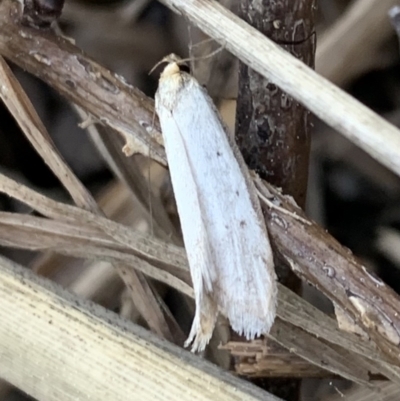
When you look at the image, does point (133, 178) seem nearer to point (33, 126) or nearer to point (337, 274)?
point (33, 126)

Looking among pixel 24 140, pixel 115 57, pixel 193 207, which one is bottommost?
pixel 193 207

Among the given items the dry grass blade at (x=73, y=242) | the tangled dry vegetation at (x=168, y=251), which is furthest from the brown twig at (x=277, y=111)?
the dry grass blade at (x=73, y=242)

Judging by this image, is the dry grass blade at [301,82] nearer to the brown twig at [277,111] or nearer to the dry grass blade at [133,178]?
the brown twig at [277,111]

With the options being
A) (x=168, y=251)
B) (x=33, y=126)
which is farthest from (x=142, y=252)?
(x=33, y=126)

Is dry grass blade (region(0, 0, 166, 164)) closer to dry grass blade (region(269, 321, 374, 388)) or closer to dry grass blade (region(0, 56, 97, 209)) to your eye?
dry grass blade (region(0, 56, 97, 209))

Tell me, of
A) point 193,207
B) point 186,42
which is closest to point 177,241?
point 193,207

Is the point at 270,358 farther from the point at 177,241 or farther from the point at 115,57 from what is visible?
the point at 115,57

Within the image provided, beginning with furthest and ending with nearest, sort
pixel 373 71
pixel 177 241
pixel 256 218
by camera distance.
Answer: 1. pixel 373 71
2. pixel 177 241
3. pixel 256 218
